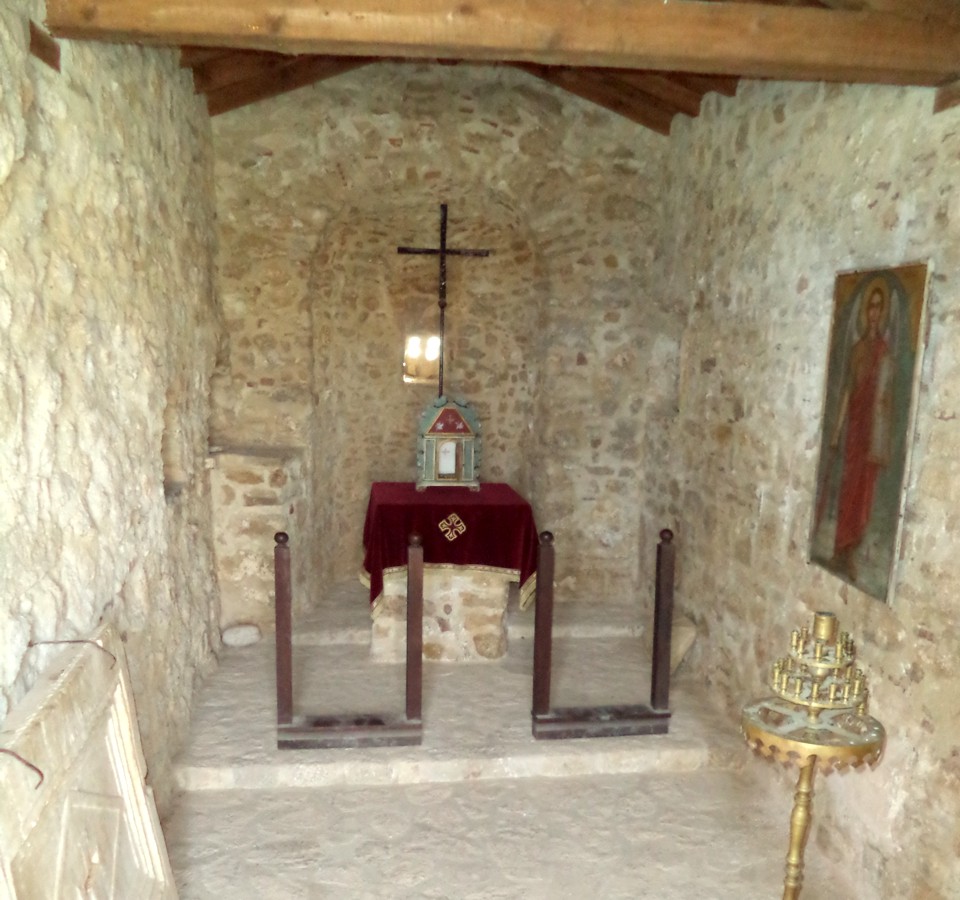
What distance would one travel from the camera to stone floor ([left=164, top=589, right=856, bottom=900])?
303cm

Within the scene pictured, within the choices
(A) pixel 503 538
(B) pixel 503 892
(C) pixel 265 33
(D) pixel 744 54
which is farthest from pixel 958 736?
(C) pixel 265 33

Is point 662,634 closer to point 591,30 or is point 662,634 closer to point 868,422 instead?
point 868,422

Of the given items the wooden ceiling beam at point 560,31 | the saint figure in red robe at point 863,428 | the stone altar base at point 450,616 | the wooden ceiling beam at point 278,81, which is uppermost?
the wooden ceiling beam at point 278,81

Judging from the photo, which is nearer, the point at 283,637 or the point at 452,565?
the point at 283,637

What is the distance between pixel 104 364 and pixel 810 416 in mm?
2855

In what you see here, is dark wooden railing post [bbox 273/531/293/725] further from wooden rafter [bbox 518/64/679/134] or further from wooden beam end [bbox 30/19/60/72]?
wooden rafter [bbox 518/64/679/134]

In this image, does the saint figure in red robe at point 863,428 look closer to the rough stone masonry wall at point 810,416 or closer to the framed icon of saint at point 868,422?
the framed icon of saint at point 868,422

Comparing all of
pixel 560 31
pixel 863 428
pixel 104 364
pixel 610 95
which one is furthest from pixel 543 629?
pixel 610 95

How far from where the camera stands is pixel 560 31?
7.93 ft

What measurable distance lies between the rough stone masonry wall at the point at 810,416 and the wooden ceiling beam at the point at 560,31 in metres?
0.33

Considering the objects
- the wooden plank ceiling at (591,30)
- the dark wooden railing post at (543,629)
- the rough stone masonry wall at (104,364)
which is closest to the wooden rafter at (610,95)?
the rough stone masonry wall at (104,364)

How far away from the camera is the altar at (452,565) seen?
14.7 ft

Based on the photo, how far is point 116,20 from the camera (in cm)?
236

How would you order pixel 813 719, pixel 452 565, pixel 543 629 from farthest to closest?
pixel 452 565, pixel 543 629, pixel 813 719
